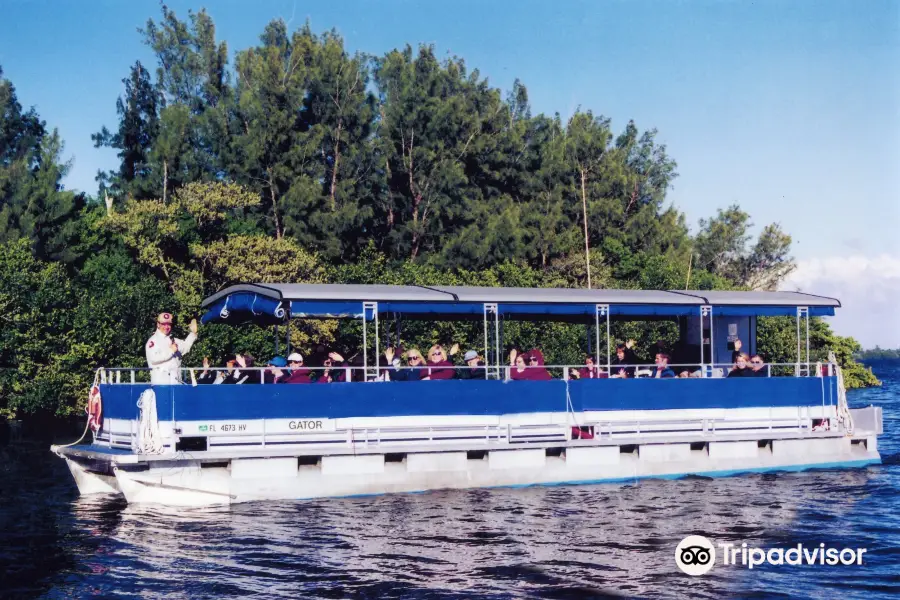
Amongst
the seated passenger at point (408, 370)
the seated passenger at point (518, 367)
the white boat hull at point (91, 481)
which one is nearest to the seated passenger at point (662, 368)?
the seated passenger at point (518, 367)

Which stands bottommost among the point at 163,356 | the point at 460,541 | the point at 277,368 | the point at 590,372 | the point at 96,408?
the point at 460,541

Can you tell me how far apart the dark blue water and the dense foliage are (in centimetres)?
1868

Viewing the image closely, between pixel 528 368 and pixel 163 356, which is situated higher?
pixel 163 356

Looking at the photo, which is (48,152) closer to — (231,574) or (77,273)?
(77,273)

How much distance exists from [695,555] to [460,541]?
3.23 meters

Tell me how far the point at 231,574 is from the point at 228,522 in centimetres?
289

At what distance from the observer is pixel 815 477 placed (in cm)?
2191

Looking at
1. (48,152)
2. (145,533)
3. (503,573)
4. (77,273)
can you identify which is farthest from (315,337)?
(503,573)

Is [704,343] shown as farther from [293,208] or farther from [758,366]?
[293,208]

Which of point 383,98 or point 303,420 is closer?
point 303,420

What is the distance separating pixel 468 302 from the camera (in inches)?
787

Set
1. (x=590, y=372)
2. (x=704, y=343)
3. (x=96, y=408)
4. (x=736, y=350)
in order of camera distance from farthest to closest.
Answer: (x=704, y=343) < (x=736, y=350) < (x=590, y=372) < (x=96, y=408)

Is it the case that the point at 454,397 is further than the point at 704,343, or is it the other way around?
the point at 704,343

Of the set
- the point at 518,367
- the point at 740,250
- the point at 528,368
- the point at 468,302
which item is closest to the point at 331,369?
the point at 468,302
